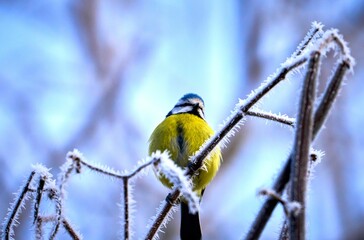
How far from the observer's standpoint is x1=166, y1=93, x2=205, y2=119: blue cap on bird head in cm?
326

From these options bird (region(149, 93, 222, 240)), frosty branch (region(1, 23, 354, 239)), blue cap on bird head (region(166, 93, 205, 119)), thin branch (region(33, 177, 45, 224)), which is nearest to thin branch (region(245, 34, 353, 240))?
frosty branch (region(1, 23, 354, 239))

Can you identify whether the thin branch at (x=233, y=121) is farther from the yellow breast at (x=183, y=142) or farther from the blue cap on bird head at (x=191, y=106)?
the blue cap on bird head at (x=191, y=106)

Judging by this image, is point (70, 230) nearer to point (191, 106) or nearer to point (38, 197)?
point (38, 197)

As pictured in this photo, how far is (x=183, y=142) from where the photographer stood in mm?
2824

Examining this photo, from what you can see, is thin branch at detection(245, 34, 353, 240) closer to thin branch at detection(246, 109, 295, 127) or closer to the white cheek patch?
thin branch at detection(246, 109, 295, 127)

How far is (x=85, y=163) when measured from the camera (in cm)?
74

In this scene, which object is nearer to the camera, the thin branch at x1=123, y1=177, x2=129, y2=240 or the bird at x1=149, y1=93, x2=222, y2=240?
the thin branch at x1=123, y1=177, x2=129, y2=240

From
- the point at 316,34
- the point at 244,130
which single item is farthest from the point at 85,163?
the point at 244,130

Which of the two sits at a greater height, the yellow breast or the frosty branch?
the yellow breast

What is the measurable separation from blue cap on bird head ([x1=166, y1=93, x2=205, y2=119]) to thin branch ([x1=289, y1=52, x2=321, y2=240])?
2588mm

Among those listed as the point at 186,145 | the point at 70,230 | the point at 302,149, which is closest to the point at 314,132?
the point at 302,149

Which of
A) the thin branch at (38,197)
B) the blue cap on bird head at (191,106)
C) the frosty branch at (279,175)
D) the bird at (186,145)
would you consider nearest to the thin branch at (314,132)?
the frosty branch at (279,175)

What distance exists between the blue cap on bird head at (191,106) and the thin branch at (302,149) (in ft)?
8.49

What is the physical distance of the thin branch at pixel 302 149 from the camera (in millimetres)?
589
